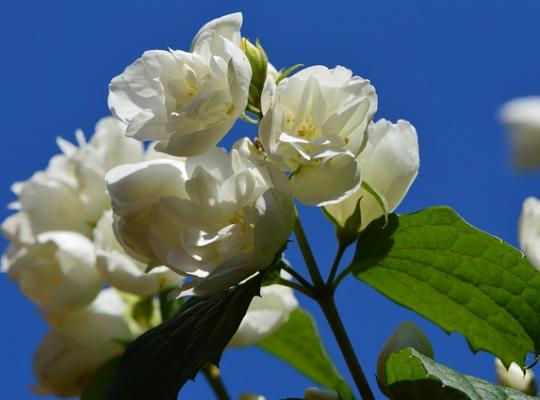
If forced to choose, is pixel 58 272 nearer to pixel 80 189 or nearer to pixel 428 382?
pixel 80 189

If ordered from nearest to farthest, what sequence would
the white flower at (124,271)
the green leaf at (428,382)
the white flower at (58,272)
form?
the green leaf at (428,382) < the white flower at (124,271) < the white flower at (58,272)

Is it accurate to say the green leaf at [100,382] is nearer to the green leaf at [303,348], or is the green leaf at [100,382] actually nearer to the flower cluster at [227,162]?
the green leaf at [303,348]

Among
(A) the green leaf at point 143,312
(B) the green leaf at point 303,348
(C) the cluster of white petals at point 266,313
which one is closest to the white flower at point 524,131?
(C) the cluster of white petals at point 266,313

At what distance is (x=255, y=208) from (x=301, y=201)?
0.18 ft

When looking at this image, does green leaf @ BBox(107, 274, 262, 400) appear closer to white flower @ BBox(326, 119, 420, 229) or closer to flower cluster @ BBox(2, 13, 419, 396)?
flower cluster @ BBox(2, 13, 419, 396)

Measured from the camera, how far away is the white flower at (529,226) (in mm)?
1257

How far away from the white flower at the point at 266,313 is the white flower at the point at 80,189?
1.60ft

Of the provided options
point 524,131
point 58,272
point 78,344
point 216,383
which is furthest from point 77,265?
point 524,131

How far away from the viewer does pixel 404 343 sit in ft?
3.41

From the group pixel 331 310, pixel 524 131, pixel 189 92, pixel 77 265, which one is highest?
pixel 77 265

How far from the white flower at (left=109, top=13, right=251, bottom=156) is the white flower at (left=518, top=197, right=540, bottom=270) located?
54 centimetres

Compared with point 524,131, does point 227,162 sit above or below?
above

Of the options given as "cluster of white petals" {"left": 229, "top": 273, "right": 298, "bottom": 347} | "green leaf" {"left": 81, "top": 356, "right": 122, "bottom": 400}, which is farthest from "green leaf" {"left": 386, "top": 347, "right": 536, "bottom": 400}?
"green leaf" {"left": 81, "top": 356, "right": 122, "bottom": 400}

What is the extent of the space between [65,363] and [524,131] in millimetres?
1392
